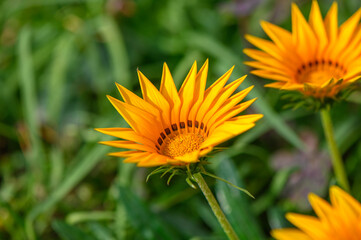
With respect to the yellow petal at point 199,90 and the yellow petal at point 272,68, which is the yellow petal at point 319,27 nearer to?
the yellow petal at point 272,68

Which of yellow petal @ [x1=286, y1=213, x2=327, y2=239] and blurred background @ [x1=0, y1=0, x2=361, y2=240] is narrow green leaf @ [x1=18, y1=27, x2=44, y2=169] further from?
yellow petal @ [x1=286, y1=213, x2=327, y2=239]

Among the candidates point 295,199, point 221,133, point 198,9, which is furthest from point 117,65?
point 221,133

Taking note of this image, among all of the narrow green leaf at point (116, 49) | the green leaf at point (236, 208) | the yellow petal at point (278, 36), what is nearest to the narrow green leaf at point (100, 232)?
the green leaf at point (236, 208)

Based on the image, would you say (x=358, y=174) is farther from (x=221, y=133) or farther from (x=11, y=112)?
(x=11, y=112)

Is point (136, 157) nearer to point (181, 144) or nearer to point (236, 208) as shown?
point (181, 144)

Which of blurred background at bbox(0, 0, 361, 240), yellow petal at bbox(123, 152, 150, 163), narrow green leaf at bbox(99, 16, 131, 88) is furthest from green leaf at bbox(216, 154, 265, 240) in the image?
narrow green leaf at bbox(99, 16, 131, 88)

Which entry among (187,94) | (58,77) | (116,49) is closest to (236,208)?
(187,94)
